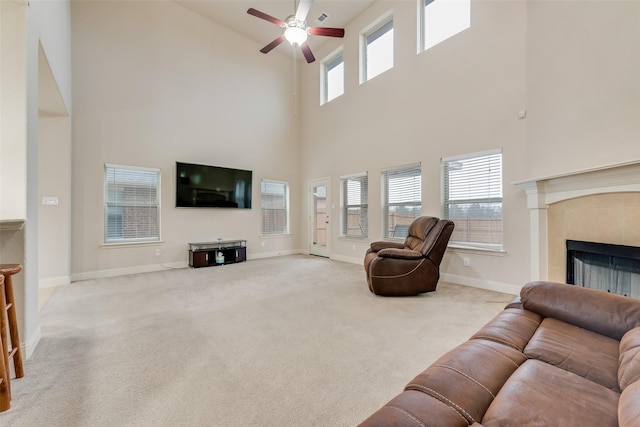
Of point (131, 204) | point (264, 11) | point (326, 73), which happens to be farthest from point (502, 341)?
point (326, 73)

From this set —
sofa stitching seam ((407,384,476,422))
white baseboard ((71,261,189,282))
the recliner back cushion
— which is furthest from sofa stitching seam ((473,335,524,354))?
white baseboard ((71,261,189,282))

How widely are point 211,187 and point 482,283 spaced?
523cm

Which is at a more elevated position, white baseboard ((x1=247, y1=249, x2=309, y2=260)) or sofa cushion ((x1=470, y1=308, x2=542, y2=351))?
sofa cushion ((x1=470, y1=308, x2=542, y2=351))

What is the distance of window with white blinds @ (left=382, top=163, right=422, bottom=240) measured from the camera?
15.9 feet

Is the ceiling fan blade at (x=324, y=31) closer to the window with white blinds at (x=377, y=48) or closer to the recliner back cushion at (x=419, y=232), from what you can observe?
the window with white blinds at (x=377, y=48)

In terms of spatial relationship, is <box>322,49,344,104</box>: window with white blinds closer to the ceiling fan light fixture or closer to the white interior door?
the white interior door

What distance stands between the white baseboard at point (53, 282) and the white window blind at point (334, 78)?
246 inches

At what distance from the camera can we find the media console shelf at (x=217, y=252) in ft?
17.7

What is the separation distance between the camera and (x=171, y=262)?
17.5 ft

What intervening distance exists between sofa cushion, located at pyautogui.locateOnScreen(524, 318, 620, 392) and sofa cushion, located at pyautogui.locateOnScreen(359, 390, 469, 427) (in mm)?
636

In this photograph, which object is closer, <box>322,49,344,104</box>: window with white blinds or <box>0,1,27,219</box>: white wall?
<box>0,1,27,219</box>: white wall

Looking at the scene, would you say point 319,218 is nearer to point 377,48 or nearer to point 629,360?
point 377,48

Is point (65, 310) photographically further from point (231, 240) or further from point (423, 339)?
point (423, 339)

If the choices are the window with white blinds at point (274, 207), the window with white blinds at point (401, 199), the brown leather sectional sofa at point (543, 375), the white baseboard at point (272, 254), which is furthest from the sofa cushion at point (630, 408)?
the window with white blinds at point (274, 207)
